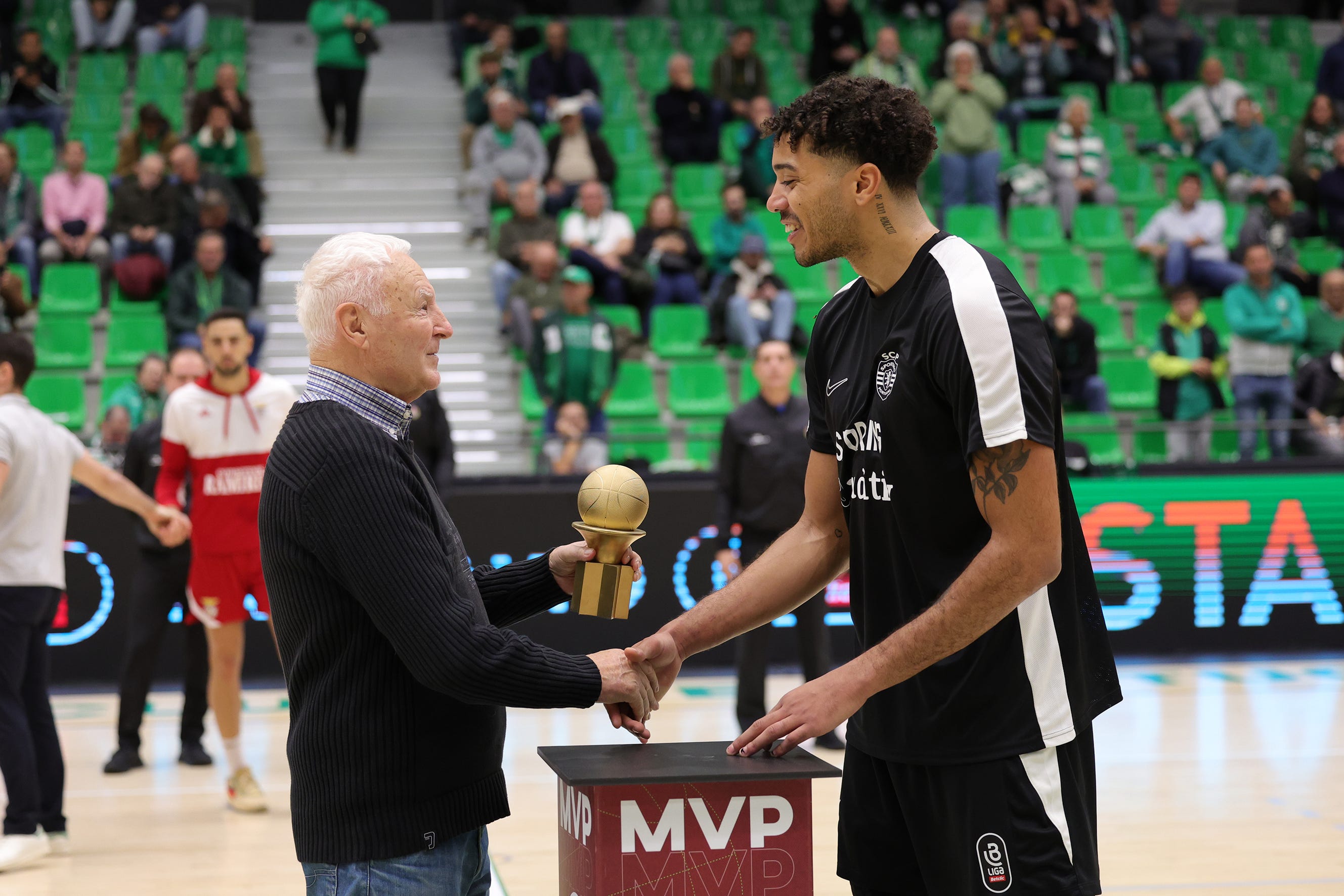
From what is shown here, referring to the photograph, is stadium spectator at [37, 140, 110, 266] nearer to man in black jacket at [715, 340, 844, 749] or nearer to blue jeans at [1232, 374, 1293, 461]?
man in black jacket at [715, 340, 844, 749]

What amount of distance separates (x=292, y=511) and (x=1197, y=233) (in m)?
12.4

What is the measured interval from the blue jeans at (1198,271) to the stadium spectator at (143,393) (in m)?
8.85

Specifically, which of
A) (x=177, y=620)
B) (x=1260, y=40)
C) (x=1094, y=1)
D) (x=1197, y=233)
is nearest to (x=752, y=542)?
(x=177, y=620)

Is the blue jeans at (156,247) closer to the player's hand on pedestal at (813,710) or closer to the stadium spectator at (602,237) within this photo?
the stadium spectator at (602,237)

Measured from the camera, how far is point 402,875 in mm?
2479

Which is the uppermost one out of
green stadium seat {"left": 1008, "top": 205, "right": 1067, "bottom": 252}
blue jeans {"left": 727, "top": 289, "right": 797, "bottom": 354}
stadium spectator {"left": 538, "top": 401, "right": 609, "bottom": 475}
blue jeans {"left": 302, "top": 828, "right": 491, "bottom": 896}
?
green stadium seat {"left": 1008, "top": 205, "right": 1067, "bottom": 252}

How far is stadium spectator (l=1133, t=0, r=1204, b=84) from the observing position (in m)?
16.1

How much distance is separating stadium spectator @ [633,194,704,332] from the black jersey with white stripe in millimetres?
9850

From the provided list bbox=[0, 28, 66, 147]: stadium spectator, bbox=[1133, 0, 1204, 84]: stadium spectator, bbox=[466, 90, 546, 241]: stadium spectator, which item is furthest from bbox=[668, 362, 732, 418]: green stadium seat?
bbox=[1133, 0, 1204, 84]: stadium spectator

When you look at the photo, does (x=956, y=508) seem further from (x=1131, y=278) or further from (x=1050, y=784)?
(x=1131, y=278)

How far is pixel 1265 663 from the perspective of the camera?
9688mm

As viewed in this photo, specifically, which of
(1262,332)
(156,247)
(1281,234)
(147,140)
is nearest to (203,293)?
(156,247)

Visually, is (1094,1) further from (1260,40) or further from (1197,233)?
(1197,233)

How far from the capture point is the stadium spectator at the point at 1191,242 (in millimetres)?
13055
